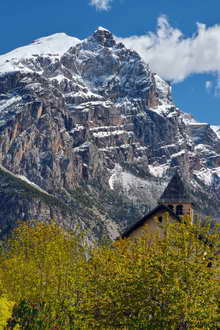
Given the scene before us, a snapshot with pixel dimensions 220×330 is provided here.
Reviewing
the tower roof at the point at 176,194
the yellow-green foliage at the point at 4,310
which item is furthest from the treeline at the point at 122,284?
the tower roof at the point at 176,194

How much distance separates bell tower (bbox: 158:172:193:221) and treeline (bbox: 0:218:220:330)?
34400mm

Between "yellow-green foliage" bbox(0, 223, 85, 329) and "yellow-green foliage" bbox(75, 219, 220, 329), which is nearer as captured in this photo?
"yellow-green foliage" bbox(75, 219, 220, 329)

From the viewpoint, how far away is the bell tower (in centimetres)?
7856

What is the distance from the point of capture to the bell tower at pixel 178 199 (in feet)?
258

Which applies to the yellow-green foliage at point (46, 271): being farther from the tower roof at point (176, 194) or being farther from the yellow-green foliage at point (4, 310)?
the tower roof at point (176, 194)

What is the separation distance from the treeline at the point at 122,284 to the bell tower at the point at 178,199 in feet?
113

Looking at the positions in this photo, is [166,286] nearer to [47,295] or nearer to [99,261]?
[99,261]

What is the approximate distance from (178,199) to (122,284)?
148 feet

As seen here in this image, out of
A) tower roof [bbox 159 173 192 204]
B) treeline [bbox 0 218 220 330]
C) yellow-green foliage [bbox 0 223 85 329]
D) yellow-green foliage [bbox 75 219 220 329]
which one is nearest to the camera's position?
yellow-green foliage [bbox 75 219 220 329]

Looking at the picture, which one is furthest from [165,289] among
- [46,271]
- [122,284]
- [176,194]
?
[176,194]

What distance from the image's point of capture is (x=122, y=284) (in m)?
34.7

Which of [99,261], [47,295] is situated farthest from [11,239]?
[99,261]

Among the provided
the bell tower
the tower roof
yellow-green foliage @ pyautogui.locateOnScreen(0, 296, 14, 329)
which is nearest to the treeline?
yellow-green foliage @ pyautogui.locateOnScreen(0, 296, 14, 329)

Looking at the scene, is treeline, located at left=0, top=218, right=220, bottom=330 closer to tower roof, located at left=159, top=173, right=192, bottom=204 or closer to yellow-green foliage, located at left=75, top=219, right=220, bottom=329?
yellow-green foliage, located at left=75, top=219, right=220, bottom=329
